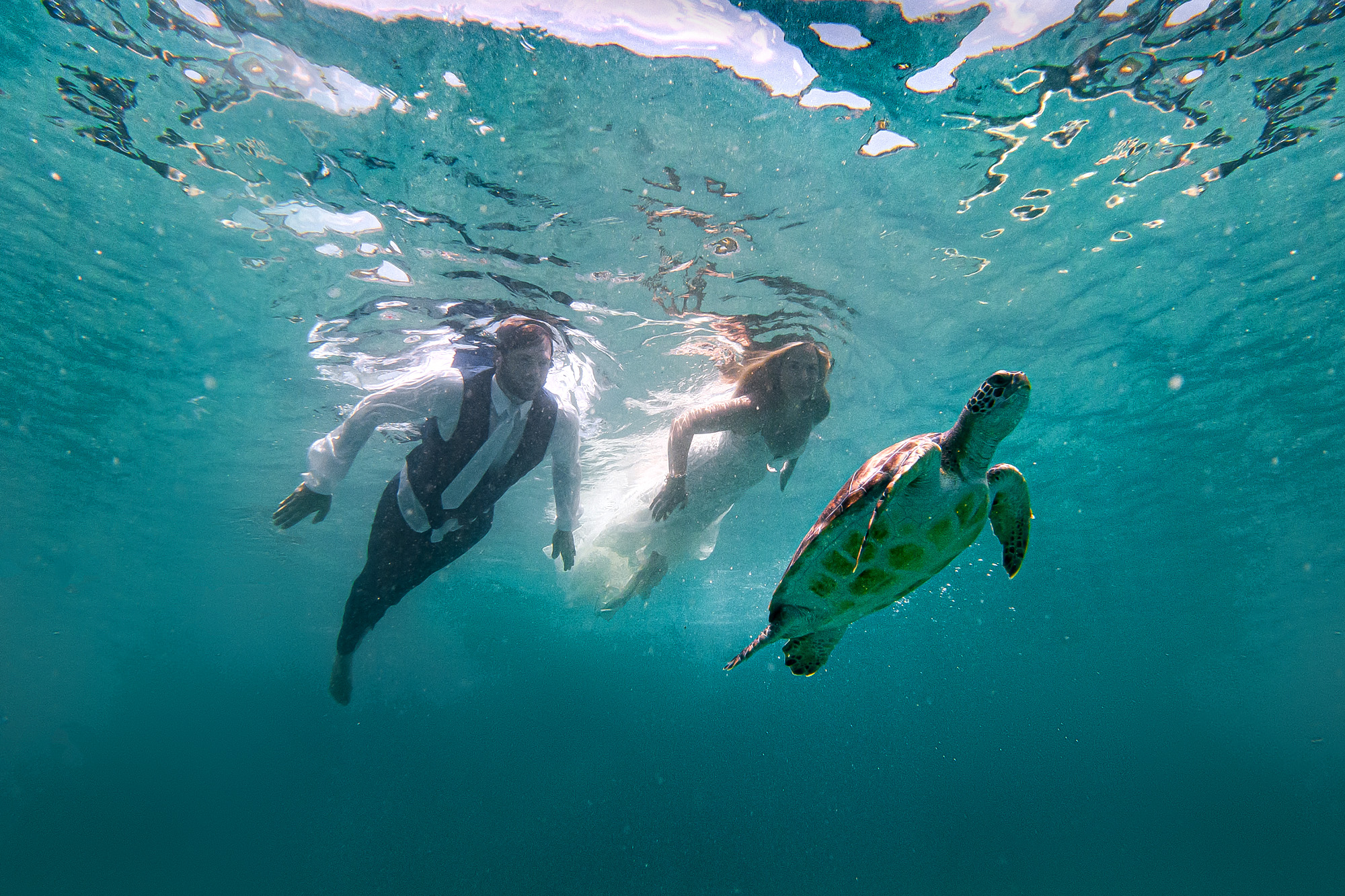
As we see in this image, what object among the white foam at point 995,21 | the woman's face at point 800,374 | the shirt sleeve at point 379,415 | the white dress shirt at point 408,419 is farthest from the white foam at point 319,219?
the white foam at point 995,21

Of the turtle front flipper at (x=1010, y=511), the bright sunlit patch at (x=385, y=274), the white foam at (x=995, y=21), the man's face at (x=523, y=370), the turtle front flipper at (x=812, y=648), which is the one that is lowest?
the turtle front flipper at (x=812, y=648)

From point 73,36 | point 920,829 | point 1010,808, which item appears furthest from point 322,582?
point 1010,808

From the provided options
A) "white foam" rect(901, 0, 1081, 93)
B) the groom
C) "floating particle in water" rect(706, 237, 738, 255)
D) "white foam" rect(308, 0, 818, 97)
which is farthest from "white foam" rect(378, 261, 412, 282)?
"white foam" rect(901, 0, 1081, 93)

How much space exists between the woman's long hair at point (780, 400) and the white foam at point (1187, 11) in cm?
462

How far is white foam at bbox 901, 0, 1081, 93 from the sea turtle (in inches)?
159

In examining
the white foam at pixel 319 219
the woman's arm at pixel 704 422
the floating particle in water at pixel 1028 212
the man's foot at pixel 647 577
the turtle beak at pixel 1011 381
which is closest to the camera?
the turtle beak at pixel 1011 381

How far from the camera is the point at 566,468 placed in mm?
6809

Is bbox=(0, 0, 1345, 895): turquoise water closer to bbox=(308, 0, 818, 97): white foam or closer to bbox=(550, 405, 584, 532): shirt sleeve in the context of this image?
bbox=(308, 0, 818, 97): white foam

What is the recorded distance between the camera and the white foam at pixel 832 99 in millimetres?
5156

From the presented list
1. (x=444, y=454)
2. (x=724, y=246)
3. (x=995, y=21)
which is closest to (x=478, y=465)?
(x=444, y=454)

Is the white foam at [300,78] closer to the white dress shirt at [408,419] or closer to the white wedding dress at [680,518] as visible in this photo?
the white dress shirt at [408,419]

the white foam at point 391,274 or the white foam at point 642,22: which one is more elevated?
the white foam at point 642,22

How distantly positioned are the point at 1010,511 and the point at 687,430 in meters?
4.54

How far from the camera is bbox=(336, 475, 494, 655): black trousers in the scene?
579 cm
